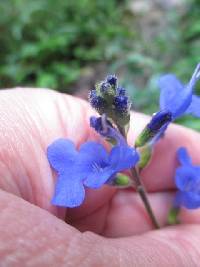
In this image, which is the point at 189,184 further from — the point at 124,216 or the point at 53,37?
the point at 53,37

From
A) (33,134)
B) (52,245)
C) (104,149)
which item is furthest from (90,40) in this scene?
(52,245)

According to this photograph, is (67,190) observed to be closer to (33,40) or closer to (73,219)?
(73,219)

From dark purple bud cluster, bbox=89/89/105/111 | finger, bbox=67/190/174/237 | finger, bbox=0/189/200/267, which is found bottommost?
finger, bbox=67/190/174/237

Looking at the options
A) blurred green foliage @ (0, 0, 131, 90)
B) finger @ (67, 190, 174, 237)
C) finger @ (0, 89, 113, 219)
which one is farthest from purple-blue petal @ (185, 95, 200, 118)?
blurred green foliage @ (0, 0, 131, 90)

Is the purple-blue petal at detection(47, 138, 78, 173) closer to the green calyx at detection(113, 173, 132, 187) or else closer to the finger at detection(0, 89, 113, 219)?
Answer: the finger at detection(0, 89, 113, 219)

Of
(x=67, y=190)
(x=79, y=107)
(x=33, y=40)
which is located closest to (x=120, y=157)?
(x=67, y=190)

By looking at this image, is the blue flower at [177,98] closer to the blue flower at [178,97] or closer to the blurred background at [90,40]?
the blue flower at [178,97]

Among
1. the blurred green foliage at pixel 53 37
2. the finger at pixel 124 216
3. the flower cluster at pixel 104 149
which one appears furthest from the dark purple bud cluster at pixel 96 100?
the blurred green foliage at pixel 53 37
